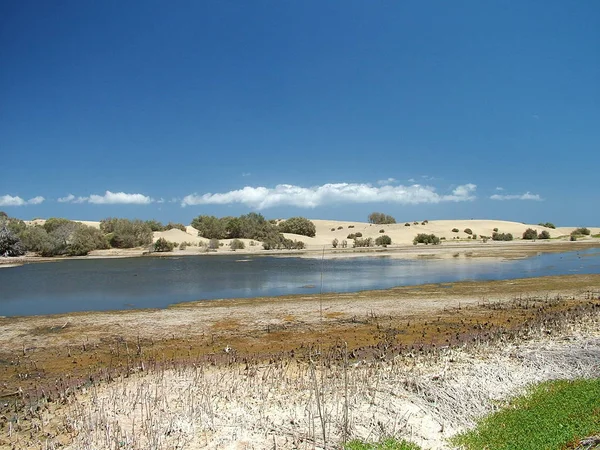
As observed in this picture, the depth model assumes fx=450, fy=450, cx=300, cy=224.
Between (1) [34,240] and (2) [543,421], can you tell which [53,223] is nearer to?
(1) [34,240]

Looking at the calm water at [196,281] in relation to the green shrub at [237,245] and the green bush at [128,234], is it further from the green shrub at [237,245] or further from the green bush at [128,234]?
the green bush at [128,234]

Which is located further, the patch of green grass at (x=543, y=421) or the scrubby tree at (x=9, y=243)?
the scrubby tree at (x=9, y=243)

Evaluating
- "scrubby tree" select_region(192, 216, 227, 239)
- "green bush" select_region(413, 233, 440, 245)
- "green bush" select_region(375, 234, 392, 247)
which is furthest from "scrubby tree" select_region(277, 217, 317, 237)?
"green bush" select_region(413, 233, 440, 245)

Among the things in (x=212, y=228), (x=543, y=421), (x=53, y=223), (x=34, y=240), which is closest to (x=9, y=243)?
(x=34, y=240)

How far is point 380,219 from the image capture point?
299ft

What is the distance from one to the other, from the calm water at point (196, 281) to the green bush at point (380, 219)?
180 ft

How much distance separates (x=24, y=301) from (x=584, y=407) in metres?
22.0

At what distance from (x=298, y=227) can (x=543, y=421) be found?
226ft

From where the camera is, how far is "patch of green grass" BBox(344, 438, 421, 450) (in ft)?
19.4

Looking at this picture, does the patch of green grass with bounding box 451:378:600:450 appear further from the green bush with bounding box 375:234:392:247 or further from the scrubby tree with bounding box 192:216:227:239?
the scrubby tree with bounding box 192:216:227:239

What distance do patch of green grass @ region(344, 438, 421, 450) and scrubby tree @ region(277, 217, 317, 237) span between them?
226ft

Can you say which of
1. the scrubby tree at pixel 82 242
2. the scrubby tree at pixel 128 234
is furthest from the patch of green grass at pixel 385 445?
the scrubby tree at pixel 128 234

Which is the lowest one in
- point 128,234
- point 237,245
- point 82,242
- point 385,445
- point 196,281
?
point 385,445

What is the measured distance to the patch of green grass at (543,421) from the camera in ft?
19.6
